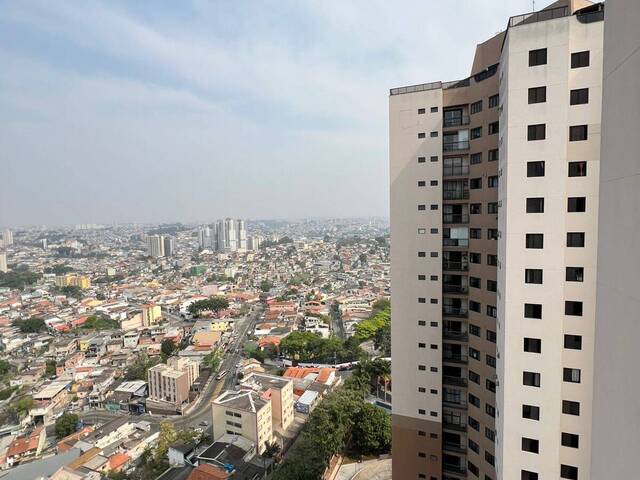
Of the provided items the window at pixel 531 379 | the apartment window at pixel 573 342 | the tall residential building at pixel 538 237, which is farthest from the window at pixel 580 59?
the window at pixel 531 379

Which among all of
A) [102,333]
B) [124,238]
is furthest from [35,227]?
[102,333]

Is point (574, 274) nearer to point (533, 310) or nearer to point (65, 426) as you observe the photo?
point (533, 310)

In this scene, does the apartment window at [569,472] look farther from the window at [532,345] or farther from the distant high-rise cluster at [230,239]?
the distant high-rise cluster at [230,239]

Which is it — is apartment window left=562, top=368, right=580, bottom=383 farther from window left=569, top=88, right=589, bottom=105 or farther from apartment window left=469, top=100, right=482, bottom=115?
apartment window left=469, top=100, right=482, bottom=115

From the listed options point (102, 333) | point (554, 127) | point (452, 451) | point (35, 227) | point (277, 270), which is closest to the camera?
point (554, 127)

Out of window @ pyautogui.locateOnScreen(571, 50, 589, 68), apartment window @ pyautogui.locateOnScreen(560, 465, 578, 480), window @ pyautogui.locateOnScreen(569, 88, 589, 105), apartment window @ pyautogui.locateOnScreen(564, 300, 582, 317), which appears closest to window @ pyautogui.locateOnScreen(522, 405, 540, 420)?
apartment window @ pyautogui.locateOnScreen(560, 465, 578, 480)

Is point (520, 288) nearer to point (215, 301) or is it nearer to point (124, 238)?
point (215, 301)

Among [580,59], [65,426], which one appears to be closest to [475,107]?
[580,59]
